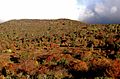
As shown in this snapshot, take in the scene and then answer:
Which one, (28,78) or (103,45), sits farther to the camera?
(103,45)

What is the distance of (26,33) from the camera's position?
100438 mm

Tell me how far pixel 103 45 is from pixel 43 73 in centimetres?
2630

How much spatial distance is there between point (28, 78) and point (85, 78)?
654cm

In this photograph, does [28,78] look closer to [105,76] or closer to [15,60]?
[105,76]

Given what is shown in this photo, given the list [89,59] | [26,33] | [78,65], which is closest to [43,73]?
[78,65]

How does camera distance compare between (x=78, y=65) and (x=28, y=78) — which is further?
(x=78, y=65)

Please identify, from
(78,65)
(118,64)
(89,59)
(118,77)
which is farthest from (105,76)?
(89,59)

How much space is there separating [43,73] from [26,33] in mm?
67975

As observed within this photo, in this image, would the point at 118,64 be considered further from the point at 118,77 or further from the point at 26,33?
the point at 26,33

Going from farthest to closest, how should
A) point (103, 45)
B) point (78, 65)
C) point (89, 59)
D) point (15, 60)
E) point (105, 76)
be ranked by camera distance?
1. point (103, 45)
2. point (15, 60)
3. point (89, 59)
4. point (78, 65)
5. point (105, 76)

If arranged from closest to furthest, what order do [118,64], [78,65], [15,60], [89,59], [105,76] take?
[105,76], [118,64], [78,65], [89,59], [15,60]

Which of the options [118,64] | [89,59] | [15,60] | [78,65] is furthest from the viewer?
[15,60]

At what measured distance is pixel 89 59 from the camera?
38656mm

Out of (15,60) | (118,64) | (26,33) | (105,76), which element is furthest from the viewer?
(26,33)
